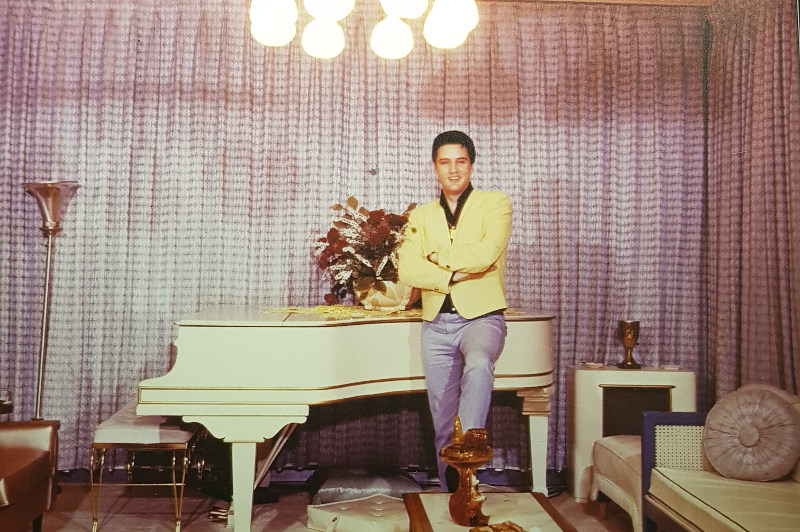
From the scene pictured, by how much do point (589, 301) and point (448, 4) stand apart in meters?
2.47

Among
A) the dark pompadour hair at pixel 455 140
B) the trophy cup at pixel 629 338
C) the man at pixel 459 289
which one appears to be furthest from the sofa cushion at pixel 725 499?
the dark pompadour hair at pixel 455 140

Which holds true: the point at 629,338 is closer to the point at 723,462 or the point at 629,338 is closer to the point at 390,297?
the point at 723,462

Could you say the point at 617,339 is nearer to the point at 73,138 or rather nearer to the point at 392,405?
the point at 392,405

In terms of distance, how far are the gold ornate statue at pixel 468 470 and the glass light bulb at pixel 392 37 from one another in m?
1.37

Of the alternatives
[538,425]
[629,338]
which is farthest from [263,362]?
[629,338]

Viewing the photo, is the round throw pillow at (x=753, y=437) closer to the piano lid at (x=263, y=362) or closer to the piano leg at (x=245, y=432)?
the piano lid at (x=263, y=362)

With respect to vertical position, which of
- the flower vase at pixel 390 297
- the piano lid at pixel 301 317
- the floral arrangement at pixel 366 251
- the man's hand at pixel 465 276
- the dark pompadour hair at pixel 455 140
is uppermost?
the dark pompadour hair at pixel 455 140

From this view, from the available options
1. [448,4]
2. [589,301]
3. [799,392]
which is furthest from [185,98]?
[799,392]

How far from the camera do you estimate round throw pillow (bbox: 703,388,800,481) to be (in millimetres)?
2598

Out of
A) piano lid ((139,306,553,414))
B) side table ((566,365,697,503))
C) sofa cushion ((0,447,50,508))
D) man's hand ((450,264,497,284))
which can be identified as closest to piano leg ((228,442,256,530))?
piano lid ((139,306,553,414))

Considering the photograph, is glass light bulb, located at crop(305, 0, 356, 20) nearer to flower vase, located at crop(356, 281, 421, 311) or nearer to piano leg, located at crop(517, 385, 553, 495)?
flower vase, located at crop(356, 281, 421, 311)

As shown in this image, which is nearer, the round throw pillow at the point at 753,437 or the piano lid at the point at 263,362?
the round throw pillow at the point at 753,437

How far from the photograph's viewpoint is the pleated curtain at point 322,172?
411 centimetres

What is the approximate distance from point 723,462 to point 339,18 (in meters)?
2.20
